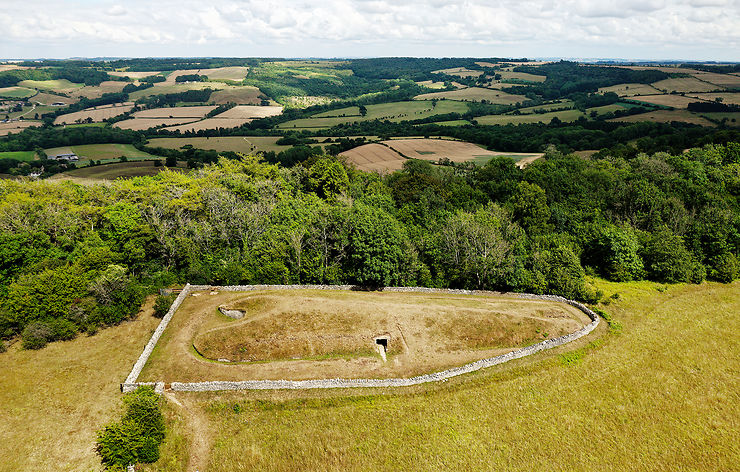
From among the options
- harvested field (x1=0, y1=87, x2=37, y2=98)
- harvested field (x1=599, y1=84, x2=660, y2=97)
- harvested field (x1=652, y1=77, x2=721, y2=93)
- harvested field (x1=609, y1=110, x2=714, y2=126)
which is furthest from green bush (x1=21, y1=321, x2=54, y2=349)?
harvested field (x1=652, y1=77, x2=721, y2=93)

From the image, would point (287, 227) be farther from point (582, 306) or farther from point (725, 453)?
point (725, 453)

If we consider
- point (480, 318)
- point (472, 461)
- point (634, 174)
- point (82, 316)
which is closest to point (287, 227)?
point (82, 316)

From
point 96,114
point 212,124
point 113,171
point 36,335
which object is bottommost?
point 36,335

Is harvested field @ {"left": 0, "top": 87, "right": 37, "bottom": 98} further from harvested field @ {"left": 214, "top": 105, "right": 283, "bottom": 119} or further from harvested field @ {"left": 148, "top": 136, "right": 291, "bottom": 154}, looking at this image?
harvested field @ {"left": 148, "top": 136, "right": 291, "bottom": 154}

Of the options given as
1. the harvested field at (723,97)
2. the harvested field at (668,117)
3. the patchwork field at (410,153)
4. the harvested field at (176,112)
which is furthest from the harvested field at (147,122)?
the harvested field at (723,97)

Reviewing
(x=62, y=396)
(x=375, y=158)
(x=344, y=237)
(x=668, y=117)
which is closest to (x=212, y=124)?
(x=375, y=158)

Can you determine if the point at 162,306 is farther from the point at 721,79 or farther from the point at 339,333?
the point at 721,79
